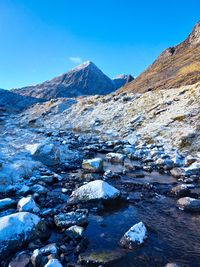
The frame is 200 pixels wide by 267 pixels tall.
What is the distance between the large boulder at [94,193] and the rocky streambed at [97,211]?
0.18 feet

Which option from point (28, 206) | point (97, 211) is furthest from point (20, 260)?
point (97, 211)

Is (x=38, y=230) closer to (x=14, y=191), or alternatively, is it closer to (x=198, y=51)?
(x=14, y=191)

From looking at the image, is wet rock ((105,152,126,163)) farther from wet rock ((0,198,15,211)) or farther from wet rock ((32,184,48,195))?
wet rock ((0,198,15,211))

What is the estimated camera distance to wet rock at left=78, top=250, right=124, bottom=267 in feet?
34.9

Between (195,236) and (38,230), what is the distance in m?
6.80

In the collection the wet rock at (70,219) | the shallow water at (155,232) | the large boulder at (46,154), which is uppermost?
the large boulder at (46,154)

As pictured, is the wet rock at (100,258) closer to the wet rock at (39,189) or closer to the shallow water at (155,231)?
the shallow water at (155,231)

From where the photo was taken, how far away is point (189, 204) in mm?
15984

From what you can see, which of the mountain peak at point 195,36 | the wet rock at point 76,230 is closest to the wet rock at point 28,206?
the wet rock at point 76,230

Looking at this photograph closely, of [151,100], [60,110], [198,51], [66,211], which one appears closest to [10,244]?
[66,211]

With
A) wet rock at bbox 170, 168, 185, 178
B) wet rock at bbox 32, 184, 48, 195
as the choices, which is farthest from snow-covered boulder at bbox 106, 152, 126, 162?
wet rock at bbox 32, 184, 48, 195

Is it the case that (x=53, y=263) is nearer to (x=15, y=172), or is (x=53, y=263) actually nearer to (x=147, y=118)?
(x=15, y=172)

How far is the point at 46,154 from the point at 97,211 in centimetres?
1245

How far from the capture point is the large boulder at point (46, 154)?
2634cm
